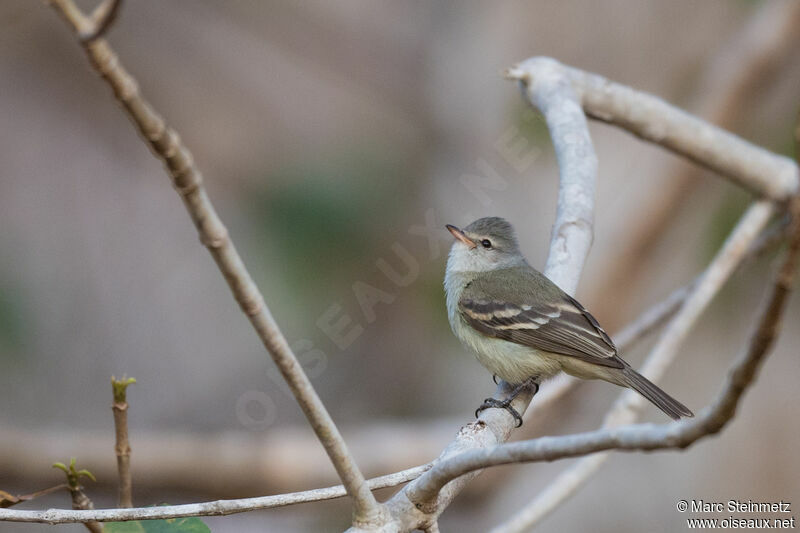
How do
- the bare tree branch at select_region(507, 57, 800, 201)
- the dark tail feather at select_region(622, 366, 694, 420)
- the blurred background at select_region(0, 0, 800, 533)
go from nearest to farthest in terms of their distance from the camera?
the dark tail feather at select_region(622, 366, 694, 420), the bare tree branch at select_region(507, 57, 800, 201), the blurred background at select_region(0, 0, 800, 533)

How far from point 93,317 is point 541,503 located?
18.8ft

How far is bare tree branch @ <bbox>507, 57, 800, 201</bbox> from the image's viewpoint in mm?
4070

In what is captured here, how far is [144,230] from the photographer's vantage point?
870 centimetres

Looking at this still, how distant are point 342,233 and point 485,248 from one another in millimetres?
2485

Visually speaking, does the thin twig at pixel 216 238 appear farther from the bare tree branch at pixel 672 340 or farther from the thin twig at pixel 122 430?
the bare tree branch at pixel 672 340

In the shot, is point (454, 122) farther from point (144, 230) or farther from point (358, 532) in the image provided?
point (358, 532)

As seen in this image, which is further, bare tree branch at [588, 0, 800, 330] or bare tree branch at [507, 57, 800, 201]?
bare tree branch at [588, 0, 800, 330]

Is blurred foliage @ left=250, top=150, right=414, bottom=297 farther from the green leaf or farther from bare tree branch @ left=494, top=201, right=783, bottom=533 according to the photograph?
the green leaf

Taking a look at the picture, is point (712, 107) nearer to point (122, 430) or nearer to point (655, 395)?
point (655, 395)

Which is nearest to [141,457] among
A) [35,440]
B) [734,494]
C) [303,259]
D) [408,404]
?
[35,440]

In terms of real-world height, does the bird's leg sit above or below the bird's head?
below

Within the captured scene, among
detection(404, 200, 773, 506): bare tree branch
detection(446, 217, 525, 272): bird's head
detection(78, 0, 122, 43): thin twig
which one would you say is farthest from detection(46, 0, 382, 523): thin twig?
detection(446, 217, 525, 272): bird's head

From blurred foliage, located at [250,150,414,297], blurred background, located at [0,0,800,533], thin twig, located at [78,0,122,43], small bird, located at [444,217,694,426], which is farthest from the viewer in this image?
blurred foliage, located at [250,150,414,297]

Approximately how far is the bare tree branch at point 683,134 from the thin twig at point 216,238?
2858mm
